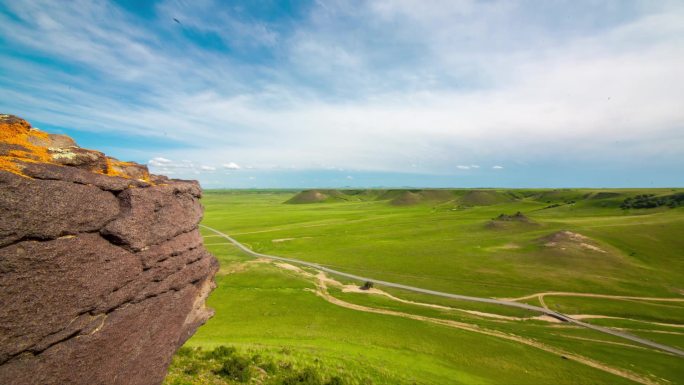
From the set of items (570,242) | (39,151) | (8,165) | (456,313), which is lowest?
(456,313)

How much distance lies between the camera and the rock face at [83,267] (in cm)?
1310

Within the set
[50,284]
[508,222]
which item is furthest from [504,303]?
[508,222]

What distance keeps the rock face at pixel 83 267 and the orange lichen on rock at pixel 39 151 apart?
2.5 inches

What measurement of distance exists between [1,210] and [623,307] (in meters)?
83.8

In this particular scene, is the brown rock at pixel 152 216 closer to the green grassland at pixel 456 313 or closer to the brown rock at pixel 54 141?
the brown rock at pixel 54 141

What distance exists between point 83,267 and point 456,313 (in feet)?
180

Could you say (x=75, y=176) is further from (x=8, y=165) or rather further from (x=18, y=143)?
(x=18, y=143)

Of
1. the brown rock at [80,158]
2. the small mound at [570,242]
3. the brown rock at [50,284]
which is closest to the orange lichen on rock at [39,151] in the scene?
the brown rock at [80,158]

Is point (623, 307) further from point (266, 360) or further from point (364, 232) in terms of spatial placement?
point (364, 232)

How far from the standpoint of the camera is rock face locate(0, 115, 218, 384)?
13.1 metres

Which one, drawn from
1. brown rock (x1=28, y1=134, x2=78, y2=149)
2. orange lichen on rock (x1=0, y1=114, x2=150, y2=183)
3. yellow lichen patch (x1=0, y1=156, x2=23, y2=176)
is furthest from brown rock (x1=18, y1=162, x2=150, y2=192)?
brown rock (x1=28, y1=134, x2=78, y2=149)

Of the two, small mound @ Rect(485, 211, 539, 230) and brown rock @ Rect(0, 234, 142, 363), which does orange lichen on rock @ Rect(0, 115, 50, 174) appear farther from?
small mound @ Rect(485, 211, 539, 230)

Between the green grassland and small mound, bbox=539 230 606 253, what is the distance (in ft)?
0.95

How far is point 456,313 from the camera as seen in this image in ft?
178
